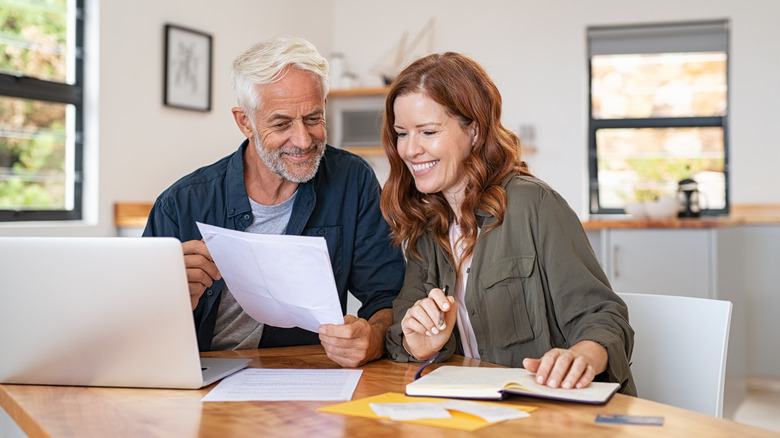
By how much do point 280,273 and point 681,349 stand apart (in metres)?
0.80

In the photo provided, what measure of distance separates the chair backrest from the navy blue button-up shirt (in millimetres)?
548

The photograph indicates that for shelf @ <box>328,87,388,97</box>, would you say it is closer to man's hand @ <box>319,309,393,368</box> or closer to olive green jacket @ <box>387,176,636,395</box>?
olive green jacket @ <box>387,176,636,395</box>

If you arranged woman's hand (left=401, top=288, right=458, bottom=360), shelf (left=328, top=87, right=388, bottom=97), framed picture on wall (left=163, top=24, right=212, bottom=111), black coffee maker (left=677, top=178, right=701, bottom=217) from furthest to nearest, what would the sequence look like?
shelf (left=328, top=87, right=388, bottom=97), framed picture on wall (left=163, top=24, right=212, bottom=111), black coffee maker (left=677, top=178, right=701, bottom=217), woman's hand (left=401, top=288, right=458, bottom=360)

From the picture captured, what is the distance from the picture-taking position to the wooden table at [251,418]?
1018 mm

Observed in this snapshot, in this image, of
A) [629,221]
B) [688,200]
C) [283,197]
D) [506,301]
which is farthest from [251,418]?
[688,200]

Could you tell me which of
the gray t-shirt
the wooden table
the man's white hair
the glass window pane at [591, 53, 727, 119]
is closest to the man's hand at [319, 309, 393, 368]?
the wooden table

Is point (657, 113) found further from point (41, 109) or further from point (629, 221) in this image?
point (41, 109)

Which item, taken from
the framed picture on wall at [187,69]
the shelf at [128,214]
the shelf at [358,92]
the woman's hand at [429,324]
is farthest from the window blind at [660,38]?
the woman's hand at [429,324]

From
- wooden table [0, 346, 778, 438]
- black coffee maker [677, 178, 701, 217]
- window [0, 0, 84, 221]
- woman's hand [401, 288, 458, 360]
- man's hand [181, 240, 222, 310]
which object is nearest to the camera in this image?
wooden table [0, 346, 778, 438]

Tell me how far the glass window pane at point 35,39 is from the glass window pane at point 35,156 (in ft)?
0.49

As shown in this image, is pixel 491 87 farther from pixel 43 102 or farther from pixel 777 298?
pixel 777 298

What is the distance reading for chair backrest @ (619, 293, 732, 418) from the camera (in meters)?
1.51

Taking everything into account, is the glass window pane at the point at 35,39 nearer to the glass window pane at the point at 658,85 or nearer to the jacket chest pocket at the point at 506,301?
the jacket chest pocket at the point at 506,301

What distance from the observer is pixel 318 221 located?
1908mm
